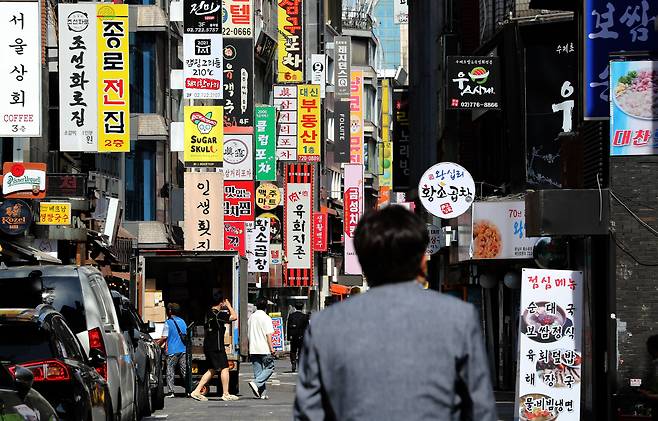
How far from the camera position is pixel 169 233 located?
54.8 metres

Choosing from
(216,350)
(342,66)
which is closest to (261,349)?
(216,350)

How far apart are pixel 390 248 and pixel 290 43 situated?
6552 centimetres

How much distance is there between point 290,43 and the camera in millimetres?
70188

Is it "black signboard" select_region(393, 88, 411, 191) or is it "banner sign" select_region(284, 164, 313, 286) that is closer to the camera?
"banner sign" select_region(284, 164, 313, 286)

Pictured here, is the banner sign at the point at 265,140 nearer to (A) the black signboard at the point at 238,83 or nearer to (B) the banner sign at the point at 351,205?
(A) the black signboard at the point at 238,83

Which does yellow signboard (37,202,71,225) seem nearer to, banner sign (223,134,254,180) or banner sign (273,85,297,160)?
banner sign (223,134,254,180)

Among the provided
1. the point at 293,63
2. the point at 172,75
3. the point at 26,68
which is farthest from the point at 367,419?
the point at 293,63

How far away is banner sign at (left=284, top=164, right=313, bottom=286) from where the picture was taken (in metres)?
61.7

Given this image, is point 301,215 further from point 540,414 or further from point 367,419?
point 367,419

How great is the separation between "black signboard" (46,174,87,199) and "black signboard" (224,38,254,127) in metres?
16.3

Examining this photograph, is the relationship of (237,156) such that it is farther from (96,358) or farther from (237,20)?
(96,358)

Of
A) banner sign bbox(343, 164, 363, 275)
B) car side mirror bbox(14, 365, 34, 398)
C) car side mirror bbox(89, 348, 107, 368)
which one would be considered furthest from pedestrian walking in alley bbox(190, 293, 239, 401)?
banner sign bbox(343, 164, 363, 275)

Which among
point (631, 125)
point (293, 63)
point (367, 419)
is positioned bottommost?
point (367, 419)

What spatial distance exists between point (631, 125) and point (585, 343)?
4171mm
